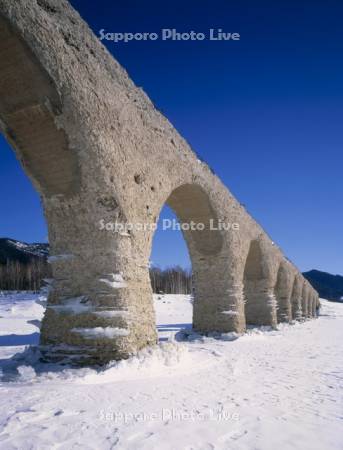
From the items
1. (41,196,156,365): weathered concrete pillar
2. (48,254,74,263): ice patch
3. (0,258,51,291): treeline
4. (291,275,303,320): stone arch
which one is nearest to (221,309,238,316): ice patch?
(41,196,156,365): weathered concrete pillar

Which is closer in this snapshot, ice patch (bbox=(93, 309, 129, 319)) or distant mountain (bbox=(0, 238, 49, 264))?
ice patch (bbox=(93, 309, 129, 319))

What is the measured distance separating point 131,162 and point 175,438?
359 centimetres

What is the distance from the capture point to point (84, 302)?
4332mm

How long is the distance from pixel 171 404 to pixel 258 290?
928cm

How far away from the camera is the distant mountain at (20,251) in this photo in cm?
4973

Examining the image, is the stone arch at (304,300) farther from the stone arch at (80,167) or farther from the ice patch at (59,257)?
the ice patch at (59,257)

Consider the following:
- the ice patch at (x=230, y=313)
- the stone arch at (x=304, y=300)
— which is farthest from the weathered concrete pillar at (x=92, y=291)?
the stone arch at (x=304, y=300)

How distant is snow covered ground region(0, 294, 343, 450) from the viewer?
2.18 meters

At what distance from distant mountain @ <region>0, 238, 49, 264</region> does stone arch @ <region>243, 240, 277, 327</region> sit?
41.3 m

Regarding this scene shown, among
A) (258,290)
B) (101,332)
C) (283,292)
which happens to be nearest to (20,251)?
(283,292)

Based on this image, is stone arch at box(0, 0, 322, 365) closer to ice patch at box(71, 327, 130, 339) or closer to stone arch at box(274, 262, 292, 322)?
ice patch at box(71, 327, 130, 339)

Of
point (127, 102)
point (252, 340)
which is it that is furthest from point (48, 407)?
point (252, 340)

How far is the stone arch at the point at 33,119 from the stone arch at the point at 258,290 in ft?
26.5

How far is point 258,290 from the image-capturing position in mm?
11680
